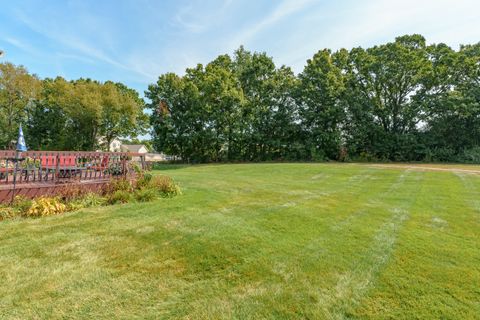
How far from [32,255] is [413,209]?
23.8 feet

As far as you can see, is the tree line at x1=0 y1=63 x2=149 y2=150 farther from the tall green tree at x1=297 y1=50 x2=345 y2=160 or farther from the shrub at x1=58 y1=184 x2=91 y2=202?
the shrub at x1=58 y1=184 x2=91 y2=202

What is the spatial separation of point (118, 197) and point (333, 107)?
2168 cm

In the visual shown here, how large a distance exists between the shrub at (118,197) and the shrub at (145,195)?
7.7 inches

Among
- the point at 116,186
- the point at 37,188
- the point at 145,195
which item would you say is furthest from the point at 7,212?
the point at 145,195

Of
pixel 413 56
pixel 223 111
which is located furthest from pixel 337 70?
pixel 223 111

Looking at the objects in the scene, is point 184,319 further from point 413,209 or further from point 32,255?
point 413,209

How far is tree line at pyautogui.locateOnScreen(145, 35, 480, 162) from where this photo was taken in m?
23.7

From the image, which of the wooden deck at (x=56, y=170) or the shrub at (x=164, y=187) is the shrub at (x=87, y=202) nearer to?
the wooden deck at (x=56, y=170)

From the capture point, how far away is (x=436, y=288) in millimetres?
2920

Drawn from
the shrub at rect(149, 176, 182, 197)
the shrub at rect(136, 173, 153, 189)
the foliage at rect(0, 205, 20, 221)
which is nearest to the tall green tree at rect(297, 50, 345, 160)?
the shrub at rect(149, 176, 182, 197)

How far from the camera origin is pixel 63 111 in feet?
94.9

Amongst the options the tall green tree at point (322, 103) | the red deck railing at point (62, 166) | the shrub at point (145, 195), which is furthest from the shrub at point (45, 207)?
the tall green tree at point (322, 103)

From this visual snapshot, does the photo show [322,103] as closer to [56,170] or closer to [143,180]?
[143,180]

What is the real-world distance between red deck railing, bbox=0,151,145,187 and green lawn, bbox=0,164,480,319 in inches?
69.5
